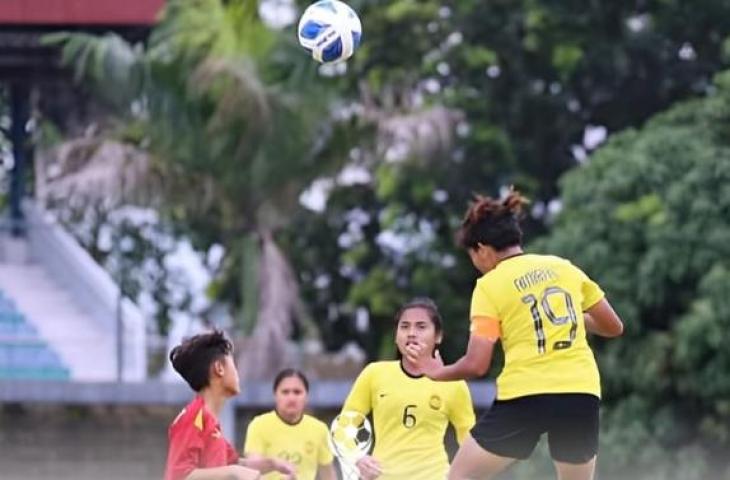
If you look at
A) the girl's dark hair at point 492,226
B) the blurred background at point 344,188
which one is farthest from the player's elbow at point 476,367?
the blurred background at point 344,188

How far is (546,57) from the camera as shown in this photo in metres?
22.4

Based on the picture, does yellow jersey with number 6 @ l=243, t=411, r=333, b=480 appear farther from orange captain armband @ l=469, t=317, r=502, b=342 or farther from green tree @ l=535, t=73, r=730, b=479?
green tree @ l=535, t=73, r=730, b=479

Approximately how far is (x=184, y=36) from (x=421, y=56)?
347 centimetres

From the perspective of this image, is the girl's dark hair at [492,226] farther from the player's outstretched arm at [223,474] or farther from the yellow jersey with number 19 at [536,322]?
the player's outstretched arm at [223,474]

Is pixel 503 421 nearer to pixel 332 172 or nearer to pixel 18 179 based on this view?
pixel 332 172

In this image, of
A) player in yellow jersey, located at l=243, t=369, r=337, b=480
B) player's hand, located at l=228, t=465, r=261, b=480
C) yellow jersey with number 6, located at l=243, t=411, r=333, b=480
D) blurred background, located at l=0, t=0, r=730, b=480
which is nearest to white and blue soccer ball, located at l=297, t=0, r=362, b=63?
player in yellow jersey, located at l=243, t=369, r=337, b=480

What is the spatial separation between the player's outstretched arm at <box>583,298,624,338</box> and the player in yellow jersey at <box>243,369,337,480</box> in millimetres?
3185

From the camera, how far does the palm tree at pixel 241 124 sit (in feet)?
65.0

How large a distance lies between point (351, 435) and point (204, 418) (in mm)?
1731

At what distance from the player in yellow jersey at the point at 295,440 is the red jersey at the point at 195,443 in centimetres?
341

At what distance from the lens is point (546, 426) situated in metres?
7.76

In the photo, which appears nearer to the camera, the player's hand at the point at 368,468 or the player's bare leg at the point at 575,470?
the player's bare leg at the point at 575,470

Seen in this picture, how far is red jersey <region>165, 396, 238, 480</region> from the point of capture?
24.3 ft

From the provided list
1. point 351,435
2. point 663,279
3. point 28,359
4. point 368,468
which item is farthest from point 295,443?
point 28,359
